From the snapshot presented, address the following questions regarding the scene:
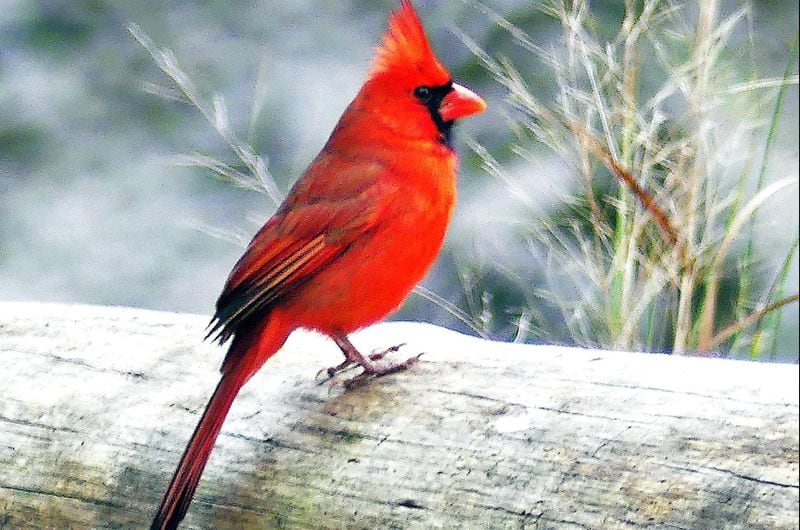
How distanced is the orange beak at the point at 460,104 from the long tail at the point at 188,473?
1.45ft

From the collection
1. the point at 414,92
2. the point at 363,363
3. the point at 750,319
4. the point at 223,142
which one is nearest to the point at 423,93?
the point at 414,92

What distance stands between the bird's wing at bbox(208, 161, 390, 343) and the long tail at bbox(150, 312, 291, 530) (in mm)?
28

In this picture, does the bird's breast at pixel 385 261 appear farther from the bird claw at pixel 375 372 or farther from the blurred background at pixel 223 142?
the blurred background at pixel 223 142

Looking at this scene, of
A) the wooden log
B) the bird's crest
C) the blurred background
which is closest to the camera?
the wooden log

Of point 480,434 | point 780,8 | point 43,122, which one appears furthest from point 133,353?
point 780,8

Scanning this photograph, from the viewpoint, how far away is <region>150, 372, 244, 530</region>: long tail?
3.61 ft

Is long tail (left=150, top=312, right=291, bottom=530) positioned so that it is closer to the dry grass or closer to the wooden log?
the wooden log

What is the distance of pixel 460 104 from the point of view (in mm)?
1319

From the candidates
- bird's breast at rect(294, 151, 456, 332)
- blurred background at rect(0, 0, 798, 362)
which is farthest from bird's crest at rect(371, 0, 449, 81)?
blurred background at rect(0, 0, 798, 362)

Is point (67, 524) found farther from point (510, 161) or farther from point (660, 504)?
point (510, 161)

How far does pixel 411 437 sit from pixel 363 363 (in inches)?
7.2

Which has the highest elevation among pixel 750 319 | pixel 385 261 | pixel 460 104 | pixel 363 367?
pixel 460 104

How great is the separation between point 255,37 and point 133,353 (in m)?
1.08

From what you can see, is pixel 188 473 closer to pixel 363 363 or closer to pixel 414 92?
pixel 363 363
